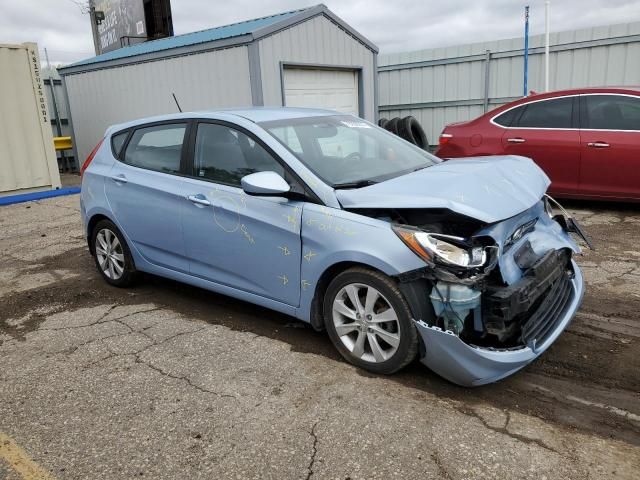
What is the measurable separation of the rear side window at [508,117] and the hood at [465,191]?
13.3 ft

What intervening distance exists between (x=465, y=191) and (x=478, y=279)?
0.56m

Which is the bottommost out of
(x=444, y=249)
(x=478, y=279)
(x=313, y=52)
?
(x=478, y=279)

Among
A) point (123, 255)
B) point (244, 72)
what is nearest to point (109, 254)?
point (123, 255)

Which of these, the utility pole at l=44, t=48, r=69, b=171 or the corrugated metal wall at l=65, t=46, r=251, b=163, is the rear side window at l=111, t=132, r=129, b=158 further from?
the utility pole at l=44, t=48, r=69, b=171

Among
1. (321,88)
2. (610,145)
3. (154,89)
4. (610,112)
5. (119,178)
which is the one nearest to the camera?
(119,178)

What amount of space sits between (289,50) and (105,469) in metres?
8.60

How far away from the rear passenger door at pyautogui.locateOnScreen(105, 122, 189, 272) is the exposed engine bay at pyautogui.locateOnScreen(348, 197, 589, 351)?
174 cm

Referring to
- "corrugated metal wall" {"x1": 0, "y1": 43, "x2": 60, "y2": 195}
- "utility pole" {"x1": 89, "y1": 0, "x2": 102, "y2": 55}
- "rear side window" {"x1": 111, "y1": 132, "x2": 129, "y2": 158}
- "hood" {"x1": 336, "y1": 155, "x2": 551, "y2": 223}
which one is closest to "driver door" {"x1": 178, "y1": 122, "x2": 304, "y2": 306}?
"hood" {"x1": 336, "y1": 155, "x2": 551, "y2": 223}

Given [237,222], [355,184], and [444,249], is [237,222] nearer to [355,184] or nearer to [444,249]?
[355,184]

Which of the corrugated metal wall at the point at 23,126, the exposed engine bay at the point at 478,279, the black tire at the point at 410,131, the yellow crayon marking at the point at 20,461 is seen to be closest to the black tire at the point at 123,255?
the yellow crayon marking at the point at 20,461

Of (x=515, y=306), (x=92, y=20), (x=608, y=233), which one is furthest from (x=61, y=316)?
(x=92, y=20)

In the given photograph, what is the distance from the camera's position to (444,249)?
2930 millimetres

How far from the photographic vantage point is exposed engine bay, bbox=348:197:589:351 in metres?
2.86

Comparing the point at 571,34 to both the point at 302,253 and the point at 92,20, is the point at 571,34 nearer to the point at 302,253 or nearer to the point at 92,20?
the point at 302,253
